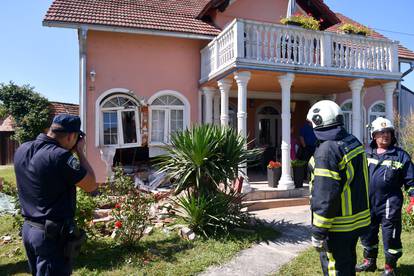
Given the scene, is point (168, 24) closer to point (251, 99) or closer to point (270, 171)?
point (251, 99)

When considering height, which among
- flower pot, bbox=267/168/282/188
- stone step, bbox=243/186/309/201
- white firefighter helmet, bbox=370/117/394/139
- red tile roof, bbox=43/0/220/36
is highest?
red tile roof, bbox=43/0/220/36

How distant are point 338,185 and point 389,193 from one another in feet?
5.14

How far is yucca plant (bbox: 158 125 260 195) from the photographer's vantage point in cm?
529

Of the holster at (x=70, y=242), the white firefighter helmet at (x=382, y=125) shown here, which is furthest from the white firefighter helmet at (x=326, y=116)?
the holster at (x=70, y=242)

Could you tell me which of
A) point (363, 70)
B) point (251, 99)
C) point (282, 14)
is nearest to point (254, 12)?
point (282, 14)

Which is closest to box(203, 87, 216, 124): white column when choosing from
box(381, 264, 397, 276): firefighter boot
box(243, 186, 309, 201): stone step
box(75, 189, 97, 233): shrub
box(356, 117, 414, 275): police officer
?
box(243, 186, 309, 201): stone step

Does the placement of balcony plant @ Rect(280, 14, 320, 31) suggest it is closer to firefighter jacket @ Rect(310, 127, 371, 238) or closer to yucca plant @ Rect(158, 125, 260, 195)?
yucca plant @ Rect(158, 125, 260, 195)

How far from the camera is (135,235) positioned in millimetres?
4684

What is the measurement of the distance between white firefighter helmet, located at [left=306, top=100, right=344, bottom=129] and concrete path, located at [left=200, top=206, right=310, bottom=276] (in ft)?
7.12

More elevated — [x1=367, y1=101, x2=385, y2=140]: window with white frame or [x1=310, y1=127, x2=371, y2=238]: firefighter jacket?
[x1=367, y1=101, x2=385, y2=140]: window with white frame

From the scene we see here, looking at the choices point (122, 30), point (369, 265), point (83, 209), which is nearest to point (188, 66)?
point (122, 30)

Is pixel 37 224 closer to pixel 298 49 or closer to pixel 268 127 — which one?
pixel 298 49

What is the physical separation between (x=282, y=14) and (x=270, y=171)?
21.2 ft

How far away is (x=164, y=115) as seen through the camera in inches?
388
